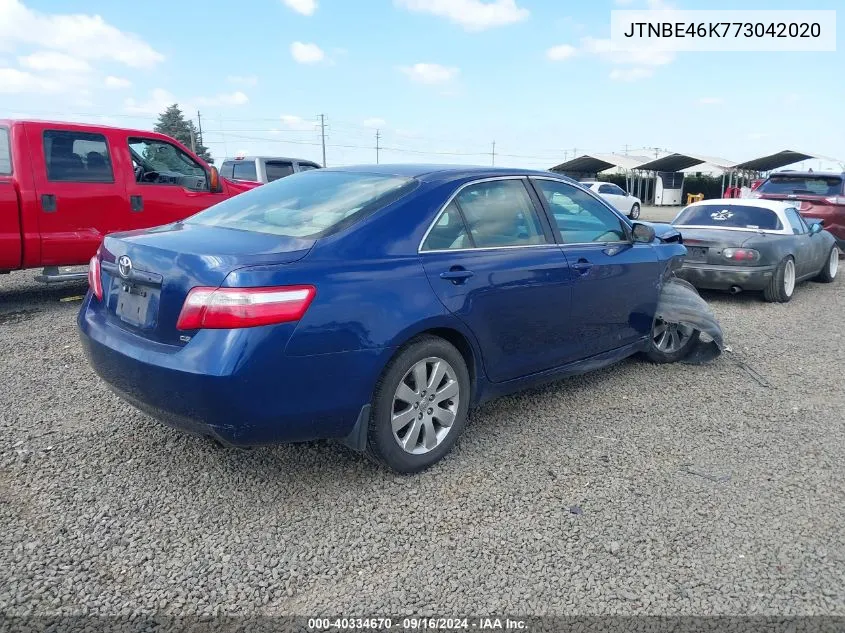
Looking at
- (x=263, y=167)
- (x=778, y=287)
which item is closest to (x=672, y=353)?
(x=778, y=287)

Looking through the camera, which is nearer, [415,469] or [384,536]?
[384,536]

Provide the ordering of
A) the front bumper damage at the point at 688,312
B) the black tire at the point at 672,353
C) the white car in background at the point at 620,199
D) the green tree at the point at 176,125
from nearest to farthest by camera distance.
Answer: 1. the front bumper damage at the point at 688,312
2. the black tire at the point at 672,353
3. the white car in background at the point at 620,199
4. the green tree at the point at 176,125

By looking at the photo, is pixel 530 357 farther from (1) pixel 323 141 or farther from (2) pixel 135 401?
(1) pixel 323 141

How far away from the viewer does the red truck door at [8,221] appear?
6680mm

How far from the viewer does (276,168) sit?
16375mm

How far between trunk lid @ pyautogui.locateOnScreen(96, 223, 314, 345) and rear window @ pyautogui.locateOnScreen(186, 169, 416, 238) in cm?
18

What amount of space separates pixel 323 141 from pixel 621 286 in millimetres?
66346

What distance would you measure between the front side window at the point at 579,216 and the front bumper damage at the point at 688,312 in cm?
75

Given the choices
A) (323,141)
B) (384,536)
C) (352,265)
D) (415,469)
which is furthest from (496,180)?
(323,141)

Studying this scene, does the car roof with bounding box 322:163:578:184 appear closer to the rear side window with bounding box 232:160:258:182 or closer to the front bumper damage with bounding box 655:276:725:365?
the front bumper damage with bounding box 655:276:725:365

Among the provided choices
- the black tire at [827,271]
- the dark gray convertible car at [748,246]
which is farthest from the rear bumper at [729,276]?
the black tire at [827,271]

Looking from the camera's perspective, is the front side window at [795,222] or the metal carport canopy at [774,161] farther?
the metal carport canopy at [774,161]

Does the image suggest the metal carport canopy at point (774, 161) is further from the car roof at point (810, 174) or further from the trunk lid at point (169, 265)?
the trunk lid at point (169, 265)

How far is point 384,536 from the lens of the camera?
2998mm
